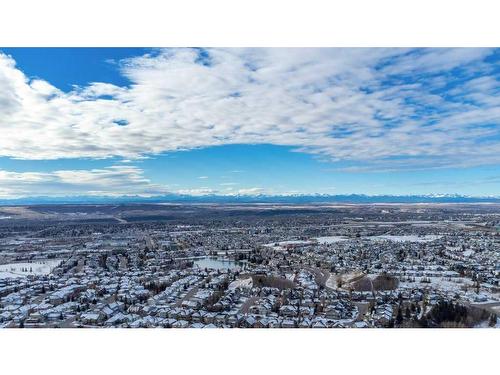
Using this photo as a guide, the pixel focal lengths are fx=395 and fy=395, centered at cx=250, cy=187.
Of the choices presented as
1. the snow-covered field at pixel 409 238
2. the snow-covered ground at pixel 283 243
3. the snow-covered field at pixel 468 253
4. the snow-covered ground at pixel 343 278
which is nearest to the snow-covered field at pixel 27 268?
the snow-covered ground at pixel 343 278

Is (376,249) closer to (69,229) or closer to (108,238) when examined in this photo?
(108,238)

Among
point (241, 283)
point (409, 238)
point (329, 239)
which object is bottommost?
point (241, 283)

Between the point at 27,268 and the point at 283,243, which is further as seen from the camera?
the point at 283,243

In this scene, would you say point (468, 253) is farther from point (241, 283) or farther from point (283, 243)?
point (241, 283)

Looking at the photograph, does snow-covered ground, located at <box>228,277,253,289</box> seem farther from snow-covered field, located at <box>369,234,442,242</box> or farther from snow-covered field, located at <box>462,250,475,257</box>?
snow-covered field, located at <box>369,234,442,242</box>

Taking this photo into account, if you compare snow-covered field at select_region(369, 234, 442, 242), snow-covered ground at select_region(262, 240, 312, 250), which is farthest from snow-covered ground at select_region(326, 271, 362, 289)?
snow-covered field at select_region(369, 234, 442, 242)

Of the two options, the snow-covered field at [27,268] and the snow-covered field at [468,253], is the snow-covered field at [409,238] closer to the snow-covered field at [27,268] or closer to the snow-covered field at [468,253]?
the snow-covered field at [468,253]

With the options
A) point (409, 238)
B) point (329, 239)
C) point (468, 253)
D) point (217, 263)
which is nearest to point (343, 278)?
point (217, 263)
